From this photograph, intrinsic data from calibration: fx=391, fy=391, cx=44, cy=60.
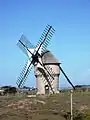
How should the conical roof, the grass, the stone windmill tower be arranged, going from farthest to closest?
the conical roof, the stone windmill tower, the grass

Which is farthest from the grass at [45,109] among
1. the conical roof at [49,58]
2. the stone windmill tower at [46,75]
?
the conical roof at [49,58]

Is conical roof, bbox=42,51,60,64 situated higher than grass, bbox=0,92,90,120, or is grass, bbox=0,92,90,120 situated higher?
conical roof, bbox=42,51,60,64

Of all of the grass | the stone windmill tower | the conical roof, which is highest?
the conical roof

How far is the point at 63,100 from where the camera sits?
63.6 m

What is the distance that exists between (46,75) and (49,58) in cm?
412

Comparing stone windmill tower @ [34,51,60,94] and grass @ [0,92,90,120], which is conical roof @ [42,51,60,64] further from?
grass @ [0,92,90,120]

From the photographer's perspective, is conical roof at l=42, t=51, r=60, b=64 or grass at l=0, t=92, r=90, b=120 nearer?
grass at l=0, t=92, r=90, b=120

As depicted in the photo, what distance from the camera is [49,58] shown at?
271 ft

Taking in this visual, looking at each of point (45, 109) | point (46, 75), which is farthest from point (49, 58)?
point (45, 109)

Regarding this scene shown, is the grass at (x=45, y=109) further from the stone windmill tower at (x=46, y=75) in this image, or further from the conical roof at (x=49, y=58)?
the conical roof at (x=49, y=58)

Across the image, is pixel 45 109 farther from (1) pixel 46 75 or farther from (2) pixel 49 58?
(2) pixel 49 58

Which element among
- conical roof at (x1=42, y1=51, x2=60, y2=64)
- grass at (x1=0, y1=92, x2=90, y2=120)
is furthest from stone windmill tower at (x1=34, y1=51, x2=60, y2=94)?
grass at (x1=0, y1=92, x2=90, y2=120)

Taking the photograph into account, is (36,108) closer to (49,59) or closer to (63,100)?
(63,100)

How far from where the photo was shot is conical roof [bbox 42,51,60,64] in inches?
3203
